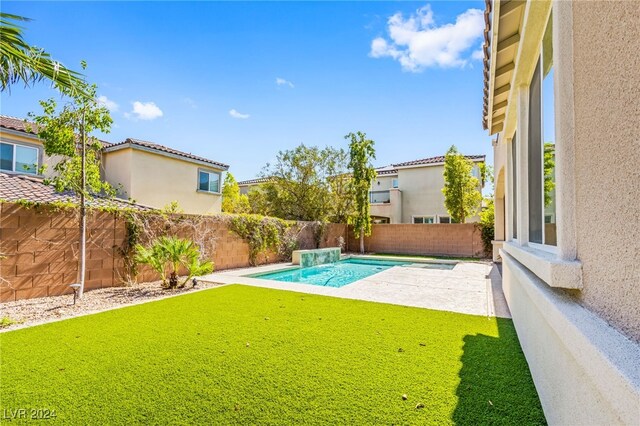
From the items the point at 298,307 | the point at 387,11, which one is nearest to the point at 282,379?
the point at 298,307

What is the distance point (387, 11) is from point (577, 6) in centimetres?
1168

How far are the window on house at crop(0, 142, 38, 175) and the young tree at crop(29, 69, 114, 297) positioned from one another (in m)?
9.58

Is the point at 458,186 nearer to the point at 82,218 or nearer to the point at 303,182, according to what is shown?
the point at 303,182

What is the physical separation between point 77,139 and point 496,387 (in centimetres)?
1156

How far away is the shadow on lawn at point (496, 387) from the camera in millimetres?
3549

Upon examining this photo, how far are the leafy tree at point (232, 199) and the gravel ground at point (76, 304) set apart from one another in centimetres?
1761

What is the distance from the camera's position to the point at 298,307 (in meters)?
8.47

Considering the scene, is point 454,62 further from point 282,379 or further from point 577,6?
point 282,379

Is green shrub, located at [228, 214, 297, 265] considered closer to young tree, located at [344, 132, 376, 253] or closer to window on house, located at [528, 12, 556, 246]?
young tree, located at [344, 132, 376, 253]

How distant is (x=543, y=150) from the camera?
→ 4047 mm

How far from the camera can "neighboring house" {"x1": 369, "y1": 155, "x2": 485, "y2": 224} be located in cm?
3158

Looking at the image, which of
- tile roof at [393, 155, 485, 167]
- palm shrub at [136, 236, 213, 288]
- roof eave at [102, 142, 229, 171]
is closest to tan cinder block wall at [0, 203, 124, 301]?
palm shrub at [136, 236, 213, 288]

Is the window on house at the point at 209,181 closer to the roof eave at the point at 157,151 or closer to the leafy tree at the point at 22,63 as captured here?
the roof eave at the point at 157,151

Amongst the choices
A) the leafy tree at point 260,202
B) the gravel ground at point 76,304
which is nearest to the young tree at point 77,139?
the gravel ground at point 76,304
